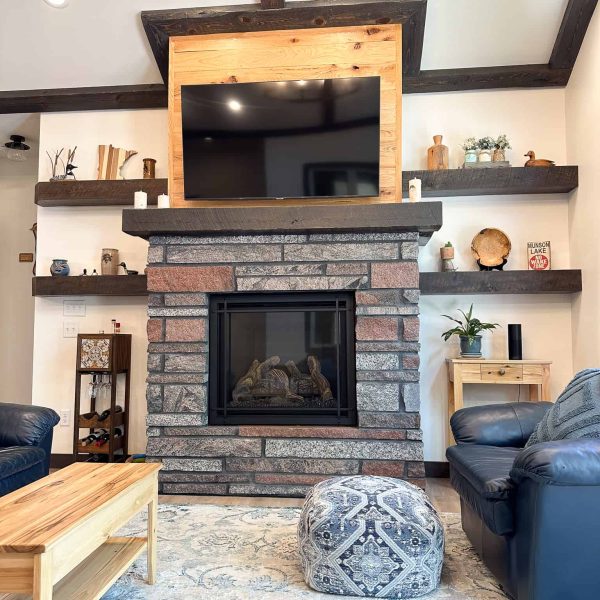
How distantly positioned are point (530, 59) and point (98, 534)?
3.79 metres

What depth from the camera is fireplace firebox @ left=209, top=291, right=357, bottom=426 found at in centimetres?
324

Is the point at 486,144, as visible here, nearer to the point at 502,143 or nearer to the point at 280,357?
the point at 502,143

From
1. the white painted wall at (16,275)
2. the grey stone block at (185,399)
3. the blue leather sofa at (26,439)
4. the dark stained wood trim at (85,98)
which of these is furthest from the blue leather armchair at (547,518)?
the white painted wall at (16,275)

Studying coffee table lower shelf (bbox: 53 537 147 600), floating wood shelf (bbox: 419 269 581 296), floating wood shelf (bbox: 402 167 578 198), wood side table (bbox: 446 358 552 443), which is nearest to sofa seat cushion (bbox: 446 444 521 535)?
wood side table (bbox: 446 358 552 443)

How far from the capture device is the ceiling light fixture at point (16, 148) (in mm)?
4309

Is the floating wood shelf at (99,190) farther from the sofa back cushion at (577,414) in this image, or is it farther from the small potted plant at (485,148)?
the sofa back cushion at (577,414)

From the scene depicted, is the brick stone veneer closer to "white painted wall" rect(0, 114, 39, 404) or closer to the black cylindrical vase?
the black cylindrical vase

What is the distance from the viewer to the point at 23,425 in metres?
2.72

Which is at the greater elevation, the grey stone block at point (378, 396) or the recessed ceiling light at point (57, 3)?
the recessed ceiling light at point (57, 3)

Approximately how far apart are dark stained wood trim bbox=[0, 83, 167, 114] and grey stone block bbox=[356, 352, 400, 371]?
2.37 m

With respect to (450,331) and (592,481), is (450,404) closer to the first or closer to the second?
(450,331)

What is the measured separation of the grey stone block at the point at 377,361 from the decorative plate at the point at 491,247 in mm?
1029

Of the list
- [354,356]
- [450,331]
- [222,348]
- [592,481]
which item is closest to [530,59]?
[450,331]

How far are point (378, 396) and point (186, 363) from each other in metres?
1.20
